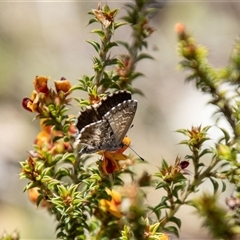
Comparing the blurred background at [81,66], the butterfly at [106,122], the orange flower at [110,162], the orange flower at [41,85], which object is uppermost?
the blurred background at [81,66]

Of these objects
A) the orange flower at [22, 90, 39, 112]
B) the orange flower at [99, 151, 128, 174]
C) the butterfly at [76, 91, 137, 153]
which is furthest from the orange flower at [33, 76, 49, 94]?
the orange flower at [99, 151, 128, 174]

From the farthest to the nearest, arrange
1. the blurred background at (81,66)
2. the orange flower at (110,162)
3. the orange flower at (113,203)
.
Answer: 1. the blurred background at (81,66)
2. the orange flower at (113,203)
3. the orange flower at (110,162)

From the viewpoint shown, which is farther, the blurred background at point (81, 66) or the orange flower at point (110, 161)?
the blurred background at point (81, 66)

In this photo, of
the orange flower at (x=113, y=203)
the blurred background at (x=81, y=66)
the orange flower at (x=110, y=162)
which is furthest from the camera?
the blurred background at (x=81, y=66)

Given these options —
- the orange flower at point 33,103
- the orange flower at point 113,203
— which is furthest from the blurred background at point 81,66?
the orange flower at point 33,103

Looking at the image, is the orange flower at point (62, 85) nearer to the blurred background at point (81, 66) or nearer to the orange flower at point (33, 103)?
the orange flower at point (33, 103)

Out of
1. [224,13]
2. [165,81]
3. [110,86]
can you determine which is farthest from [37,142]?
[224,13]

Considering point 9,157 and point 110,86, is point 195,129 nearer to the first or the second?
point 110,86
